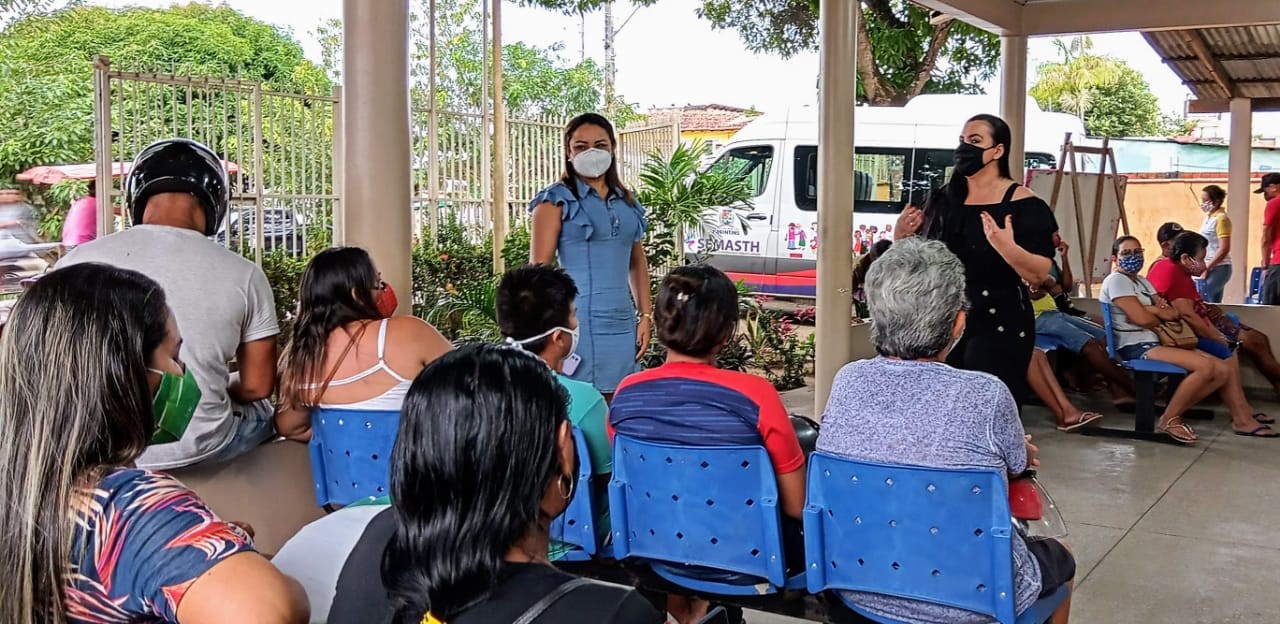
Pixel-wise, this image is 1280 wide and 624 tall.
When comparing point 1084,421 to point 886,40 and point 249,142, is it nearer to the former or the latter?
point 249,142

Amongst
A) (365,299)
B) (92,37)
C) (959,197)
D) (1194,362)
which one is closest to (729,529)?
(365,299)

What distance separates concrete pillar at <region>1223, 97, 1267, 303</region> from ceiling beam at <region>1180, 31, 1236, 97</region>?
0.92ft

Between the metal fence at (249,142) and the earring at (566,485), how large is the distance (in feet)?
15.5

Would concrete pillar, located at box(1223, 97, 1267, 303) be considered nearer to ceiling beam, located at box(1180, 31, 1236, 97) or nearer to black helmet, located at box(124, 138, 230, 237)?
ceiling beam, located at box(1180, 31, 1236, 97)

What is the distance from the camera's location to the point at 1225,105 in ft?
39.6

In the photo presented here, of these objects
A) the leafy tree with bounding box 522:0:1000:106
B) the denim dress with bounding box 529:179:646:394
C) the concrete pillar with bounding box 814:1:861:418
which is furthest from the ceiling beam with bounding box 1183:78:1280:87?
the denim dress with bounding box 529:179:646:394

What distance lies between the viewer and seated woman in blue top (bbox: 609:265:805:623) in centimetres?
253

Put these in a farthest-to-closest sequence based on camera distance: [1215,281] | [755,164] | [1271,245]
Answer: [755,164], [1215,281], [1271,245]

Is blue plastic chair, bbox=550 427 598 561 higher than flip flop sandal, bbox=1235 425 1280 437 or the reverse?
higher

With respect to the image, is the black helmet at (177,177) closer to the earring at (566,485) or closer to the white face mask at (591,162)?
the white face mask at (591,162)

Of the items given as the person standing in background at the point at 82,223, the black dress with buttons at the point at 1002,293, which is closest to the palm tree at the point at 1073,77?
the person standing in background at the point at 82,223

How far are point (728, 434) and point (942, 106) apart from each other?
10316 millimetres

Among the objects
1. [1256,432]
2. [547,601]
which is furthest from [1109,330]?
[547,601]

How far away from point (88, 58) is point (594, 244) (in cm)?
1356
